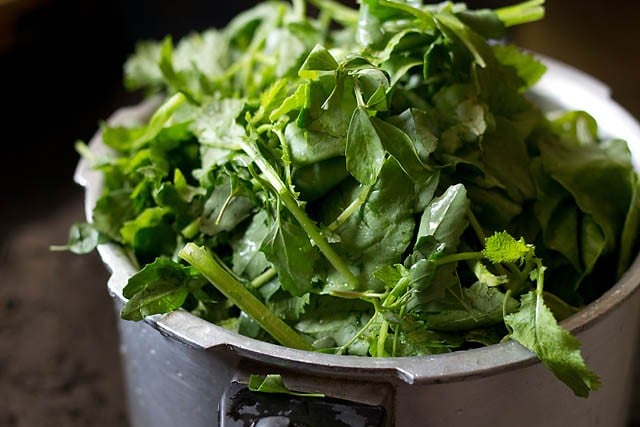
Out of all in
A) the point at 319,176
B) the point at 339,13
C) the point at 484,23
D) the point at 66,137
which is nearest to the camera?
the point at 319,176

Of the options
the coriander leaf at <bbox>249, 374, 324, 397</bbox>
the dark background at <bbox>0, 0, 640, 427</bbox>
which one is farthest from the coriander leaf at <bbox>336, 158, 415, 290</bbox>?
the dark background at <bbox>0, 0, 640, 427</bbox>

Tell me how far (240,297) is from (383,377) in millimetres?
133

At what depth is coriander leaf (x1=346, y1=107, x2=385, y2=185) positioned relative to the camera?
0.57 meters

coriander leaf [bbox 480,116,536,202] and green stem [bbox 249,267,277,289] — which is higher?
coriander leaf [bbox 480,116,536,202]

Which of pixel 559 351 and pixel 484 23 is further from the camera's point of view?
pixel 484 23

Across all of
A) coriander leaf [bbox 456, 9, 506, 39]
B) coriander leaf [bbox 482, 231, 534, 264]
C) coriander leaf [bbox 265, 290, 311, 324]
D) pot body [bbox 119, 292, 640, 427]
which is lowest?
pot body [bbox 119, 292, 640, 427]

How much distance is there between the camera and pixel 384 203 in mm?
594

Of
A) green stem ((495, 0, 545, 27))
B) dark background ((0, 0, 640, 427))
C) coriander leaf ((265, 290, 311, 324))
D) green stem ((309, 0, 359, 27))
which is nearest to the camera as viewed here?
coriander leaf ((265, 290, 311, 324))

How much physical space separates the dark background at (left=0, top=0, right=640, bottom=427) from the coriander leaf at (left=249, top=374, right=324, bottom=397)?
0.50m

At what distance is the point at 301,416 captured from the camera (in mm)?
513

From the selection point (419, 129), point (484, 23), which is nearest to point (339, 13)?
point (484, 23)

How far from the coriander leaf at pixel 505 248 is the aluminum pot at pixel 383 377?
0.19 feet

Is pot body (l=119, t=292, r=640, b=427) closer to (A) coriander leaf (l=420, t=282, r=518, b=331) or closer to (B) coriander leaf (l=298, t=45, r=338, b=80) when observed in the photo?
(A) coriander leaf (l=420, t=282, r=518, b=331)

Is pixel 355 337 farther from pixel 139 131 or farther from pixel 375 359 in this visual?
pixel 139 131
